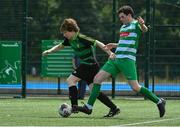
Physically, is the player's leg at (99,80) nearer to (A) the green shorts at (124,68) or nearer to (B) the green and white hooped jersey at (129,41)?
(A) the green shorts at (124,68)

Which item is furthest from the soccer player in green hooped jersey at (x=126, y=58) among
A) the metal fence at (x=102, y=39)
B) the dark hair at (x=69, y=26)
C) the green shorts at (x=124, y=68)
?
the metal fence at (x=102, y=39)

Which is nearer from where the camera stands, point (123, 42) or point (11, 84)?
point (123, 42)

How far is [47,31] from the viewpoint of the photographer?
22.3 meters

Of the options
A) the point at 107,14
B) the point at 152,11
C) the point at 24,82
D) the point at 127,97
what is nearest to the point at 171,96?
the point at 127,97

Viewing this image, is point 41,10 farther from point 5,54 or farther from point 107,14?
point 107,14

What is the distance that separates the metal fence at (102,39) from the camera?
2055cm

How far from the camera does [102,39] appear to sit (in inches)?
902

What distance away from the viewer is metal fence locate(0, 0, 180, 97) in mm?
20547

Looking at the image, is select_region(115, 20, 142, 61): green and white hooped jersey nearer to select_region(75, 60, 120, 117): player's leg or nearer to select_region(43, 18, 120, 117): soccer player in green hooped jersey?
select_region(75, 60, 120, 117): player's leg

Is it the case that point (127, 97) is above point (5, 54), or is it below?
below

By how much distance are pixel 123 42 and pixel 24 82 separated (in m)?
8.87

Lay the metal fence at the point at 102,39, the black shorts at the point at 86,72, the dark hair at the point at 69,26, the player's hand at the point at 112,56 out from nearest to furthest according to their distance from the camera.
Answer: the player's hand at the point at 112,56
the dark hair at the point at 69,26
the black shorts at the point at 86,72
the metal fence at the point at 102,39

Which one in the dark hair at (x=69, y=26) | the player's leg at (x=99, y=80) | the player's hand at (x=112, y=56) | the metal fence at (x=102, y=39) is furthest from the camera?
the metal fence at (x=102, y=39)

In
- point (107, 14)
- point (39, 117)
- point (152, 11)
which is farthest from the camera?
point (107, 14)
